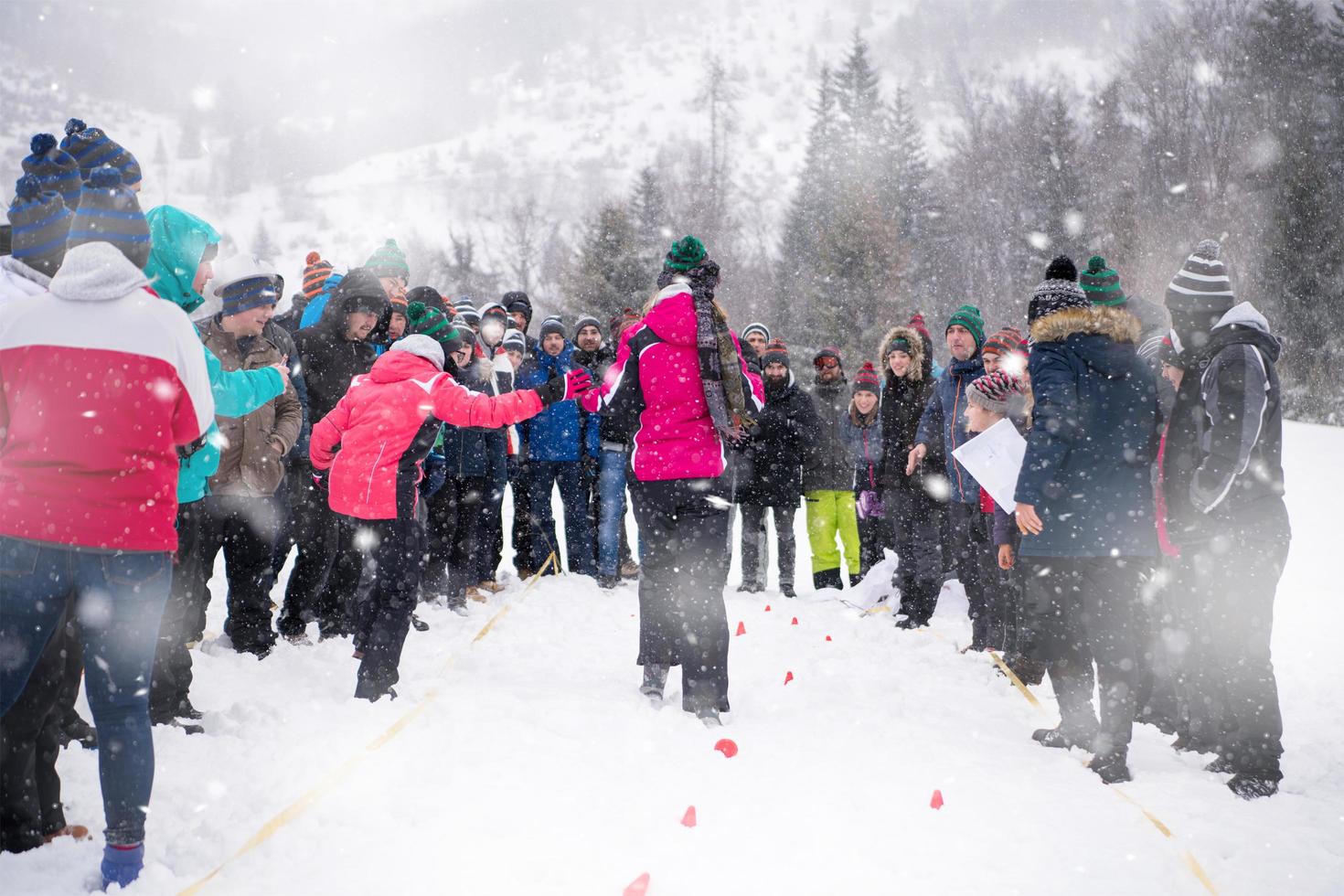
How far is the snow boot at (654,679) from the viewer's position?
4.74 metres

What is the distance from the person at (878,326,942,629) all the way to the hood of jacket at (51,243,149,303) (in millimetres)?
5908

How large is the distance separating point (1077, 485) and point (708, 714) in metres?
2.14

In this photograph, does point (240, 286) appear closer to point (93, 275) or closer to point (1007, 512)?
point (93, 275)

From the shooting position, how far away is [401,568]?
4.49 meters

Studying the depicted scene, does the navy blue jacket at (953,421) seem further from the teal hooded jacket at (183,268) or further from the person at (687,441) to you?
the teal hooded jacket at (183,268)

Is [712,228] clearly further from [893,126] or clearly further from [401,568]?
[401,568]

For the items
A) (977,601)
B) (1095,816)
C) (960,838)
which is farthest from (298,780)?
(977,601)

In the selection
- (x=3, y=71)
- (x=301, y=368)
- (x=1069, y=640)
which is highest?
(x=3, y=71)

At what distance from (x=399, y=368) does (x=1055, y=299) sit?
3.40m

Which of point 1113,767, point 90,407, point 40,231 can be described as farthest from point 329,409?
point 1113,767

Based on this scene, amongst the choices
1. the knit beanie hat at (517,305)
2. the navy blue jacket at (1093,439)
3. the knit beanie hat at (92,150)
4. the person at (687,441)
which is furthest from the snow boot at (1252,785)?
the knit beanie hat at (517,305)

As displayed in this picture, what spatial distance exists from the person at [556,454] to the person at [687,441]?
12.6 ft

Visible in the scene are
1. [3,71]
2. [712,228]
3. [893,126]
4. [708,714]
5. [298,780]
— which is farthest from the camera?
[3,71]

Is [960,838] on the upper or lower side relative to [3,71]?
lower
